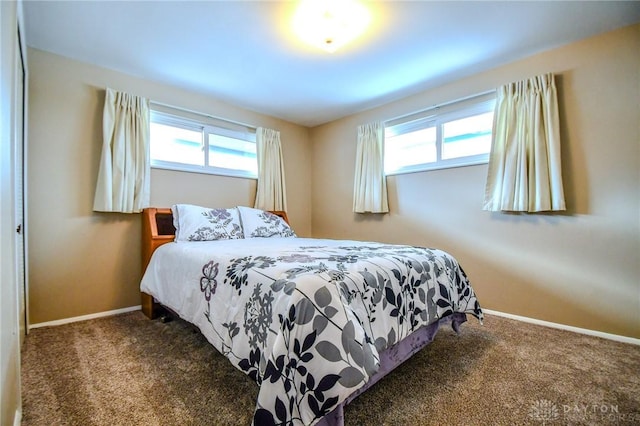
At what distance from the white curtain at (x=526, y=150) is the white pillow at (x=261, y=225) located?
6.78ft

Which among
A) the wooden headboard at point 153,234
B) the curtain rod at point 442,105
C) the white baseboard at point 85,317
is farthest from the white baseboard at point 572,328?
the white baseboard at point 85,317

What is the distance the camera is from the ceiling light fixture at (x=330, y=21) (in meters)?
1.79

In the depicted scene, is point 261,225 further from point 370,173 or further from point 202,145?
point 370,173

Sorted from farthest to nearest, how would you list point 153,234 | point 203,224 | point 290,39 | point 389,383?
point 203,224
point 153,234
point 290,39
point 389,383

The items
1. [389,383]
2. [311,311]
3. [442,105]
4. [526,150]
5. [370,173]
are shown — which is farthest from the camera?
[370,173]

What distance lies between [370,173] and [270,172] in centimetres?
130

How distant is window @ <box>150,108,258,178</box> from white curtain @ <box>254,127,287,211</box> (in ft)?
0.33

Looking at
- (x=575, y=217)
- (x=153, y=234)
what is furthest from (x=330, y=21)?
(x=575, y=217)

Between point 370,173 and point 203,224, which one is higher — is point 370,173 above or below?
above

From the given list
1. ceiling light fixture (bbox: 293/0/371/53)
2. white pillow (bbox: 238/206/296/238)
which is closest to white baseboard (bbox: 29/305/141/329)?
white pillow (bbox: 238/206/296/238)

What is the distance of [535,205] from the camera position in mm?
2256

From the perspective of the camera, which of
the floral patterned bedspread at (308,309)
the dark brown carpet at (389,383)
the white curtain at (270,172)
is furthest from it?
the white curtain at (270,172)

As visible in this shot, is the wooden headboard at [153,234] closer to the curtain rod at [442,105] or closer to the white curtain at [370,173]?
the white curtain at [370,173]

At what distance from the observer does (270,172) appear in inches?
143
